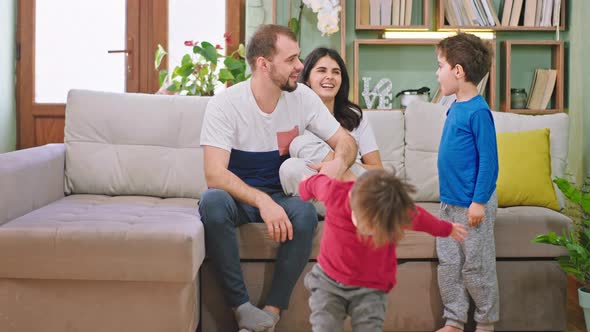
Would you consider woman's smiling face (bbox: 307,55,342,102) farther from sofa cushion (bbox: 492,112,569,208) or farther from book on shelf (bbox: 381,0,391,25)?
book on shelf (bbox: 381,0,391,25)

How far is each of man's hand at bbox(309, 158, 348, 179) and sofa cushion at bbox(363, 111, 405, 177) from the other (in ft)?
2.20

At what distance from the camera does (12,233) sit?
2285 mm

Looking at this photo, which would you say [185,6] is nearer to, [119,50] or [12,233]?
[119,50]

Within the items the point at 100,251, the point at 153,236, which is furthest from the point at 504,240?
the point at 100,251

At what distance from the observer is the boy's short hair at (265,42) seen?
2666 mm

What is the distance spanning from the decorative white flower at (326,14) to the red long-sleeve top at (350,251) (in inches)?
96.6

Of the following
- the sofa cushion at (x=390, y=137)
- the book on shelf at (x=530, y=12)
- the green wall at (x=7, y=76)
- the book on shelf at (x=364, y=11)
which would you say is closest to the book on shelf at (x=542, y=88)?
the book on shelf at (x=530, y=12)

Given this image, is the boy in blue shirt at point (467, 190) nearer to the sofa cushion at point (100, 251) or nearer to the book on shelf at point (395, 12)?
the sofa cushion at point (100, 251)

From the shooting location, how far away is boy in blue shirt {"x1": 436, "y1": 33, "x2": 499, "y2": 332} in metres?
2.51

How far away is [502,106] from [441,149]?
1.95 metres

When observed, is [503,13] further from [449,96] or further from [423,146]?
[423,146]

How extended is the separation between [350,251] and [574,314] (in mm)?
1679

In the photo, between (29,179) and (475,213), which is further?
(29,179)

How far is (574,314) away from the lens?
3.09 metres
